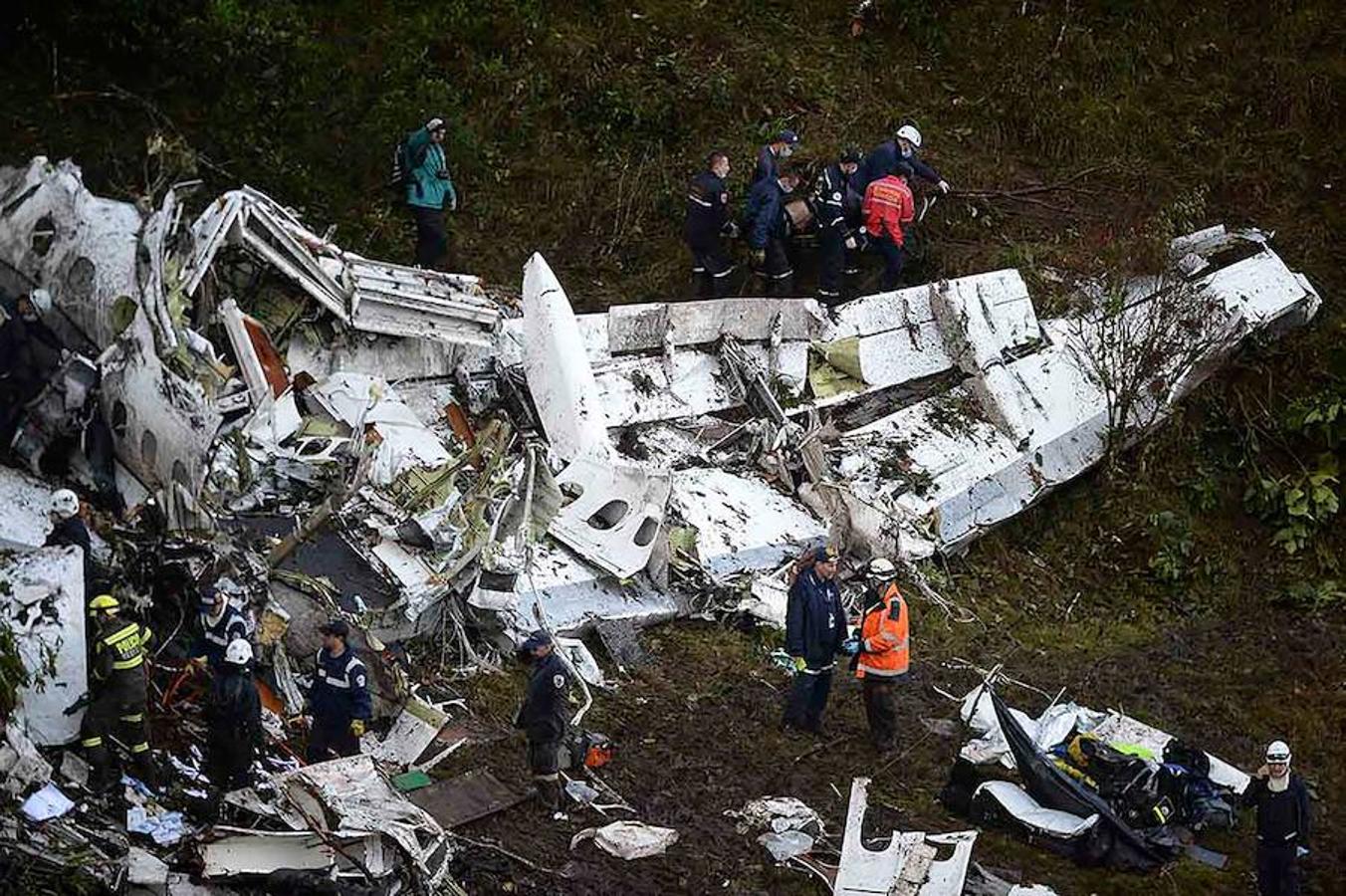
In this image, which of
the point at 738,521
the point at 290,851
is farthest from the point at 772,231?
the point at 290,851

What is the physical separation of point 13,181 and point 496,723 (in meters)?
4.80

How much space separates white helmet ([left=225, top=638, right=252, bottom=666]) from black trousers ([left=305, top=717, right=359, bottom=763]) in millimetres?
590

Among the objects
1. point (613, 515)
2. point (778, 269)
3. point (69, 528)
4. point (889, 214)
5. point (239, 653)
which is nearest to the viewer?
point (239, 653)

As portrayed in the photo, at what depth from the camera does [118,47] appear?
48.9 feet

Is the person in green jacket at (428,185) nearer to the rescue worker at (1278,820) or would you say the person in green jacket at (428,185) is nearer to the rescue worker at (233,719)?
the rescue worker at (233,719)

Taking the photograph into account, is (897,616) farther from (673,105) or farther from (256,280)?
(673,105)

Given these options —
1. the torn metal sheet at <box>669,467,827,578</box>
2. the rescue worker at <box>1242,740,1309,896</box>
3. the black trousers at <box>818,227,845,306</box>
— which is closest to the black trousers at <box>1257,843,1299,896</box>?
the rescue worker at <box>1242,740,1309,896</box>

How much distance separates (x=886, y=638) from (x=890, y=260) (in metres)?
4.64

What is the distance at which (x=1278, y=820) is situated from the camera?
27.8ft

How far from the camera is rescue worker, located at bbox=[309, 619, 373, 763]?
28.2 ft

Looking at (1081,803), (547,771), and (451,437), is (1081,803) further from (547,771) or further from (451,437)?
(451,437)

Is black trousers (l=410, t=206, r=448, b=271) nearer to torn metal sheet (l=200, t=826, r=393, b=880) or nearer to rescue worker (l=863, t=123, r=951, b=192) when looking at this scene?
rescue worker (l=863, t=123, r=951, b=192)

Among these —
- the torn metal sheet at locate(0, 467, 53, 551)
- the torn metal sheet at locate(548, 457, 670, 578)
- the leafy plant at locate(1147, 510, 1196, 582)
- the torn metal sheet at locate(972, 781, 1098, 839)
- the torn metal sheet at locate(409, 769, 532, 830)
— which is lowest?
the leafy plant at locate(1147, 510, 1196, 582)

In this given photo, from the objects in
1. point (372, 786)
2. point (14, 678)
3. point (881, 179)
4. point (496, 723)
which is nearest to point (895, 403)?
point (881, 179)
